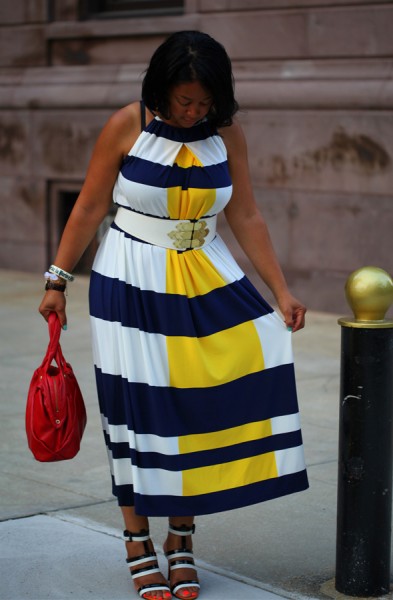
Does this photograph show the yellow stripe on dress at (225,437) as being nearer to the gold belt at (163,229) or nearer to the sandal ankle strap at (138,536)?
the sandal ankle strap at (138,536)

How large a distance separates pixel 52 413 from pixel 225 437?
55 centimetres

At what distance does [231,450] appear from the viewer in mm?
3838

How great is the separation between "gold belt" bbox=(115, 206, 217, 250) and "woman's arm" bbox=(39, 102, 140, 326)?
3.6 inches

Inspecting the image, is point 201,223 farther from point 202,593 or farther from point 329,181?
point 329,181

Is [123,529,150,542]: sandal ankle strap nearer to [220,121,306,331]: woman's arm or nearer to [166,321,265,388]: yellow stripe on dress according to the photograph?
[166,321,265,388]: yellow stripe on dress

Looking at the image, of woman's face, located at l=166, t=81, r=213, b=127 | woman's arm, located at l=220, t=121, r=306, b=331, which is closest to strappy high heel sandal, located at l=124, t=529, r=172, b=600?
woman's arm, located at l=220, t=121, r=306, b=331

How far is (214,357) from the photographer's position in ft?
12.5

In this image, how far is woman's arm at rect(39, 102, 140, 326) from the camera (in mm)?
3791

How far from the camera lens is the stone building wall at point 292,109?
9078mm

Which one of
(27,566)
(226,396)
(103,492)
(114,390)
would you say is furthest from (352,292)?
(103,492)

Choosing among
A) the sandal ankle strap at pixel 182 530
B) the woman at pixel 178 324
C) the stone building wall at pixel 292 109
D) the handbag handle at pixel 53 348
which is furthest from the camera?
the stone building wall at pixel 292 109

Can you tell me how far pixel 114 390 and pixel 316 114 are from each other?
5.90m

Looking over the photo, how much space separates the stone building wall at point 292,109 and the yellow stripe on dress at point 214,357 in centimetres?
524

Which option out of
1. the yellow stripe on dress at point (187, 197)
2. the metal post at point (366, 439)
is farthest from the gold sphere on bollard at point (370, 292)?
the yellow stripe on dress at point (187, 197)
